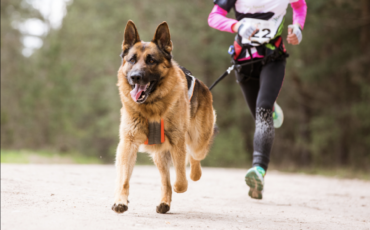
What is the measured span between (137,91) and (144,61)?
0.97 ft

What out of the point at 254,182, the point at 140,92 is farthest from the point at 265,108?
the point at 140,92

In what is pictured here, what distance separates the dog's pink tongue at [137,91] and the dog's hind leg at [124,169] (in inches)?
17.3

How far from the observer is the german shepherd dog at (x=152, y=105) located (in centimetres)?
371

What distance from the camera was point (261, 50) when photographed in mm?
4828

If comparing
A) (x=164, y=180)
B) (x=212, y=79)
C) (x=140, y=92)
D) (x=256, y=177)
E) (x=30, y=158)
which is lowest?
(x=30, y=158)

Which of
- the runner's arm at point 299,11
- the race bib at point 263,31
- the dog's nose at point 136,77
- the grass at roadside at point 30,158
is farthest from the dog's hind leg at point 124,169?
the grass at roadside at point 30,158

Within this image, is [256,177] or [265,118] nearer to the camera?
[256,177]

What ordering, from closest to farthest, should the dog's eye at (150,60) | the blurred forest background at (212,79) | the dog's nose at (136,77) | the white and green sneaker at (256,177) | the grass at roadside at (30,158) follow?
the dog's nose at (136,77), the dog's eye at (150,60), the white and green sneaker at (256,177), the grass at roadside at (30,158), the blurred forest background at (212,79)

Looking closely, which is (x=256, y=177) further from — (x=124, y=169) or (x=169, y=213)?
(x=124, y=169)

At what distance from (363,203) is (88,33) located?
2006 cm

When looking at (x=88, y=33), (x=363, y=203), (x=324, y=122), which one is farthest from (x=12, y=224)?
(x=88, y=33)

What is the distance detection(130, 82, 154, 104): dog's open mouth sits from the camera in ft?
12.2

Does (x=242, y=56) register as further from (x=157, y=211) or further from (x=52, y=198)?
(x=52, y=198)

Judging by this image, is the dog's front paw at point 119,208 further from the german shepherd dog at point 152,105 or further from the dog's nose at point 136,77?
the dog's nose at point 136,77
